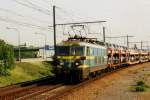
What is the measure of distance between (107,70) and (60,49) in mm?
14513

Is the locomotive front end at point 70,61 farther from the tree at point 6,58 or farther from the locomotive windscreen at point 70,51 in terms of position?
the tree at point 6,58

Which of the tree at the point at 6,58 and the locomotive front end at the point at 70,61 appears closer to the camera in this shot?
the locomotive front end at the point at 70,61

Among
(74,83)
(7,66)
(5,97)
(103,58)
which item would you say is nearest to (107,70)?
(103,58)

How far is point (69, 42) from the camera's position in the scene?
88.3 feet

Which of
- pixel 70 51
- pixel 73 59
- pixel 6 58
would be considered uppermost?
pixel 70 51

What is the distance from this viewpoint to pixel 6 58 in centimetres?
3544

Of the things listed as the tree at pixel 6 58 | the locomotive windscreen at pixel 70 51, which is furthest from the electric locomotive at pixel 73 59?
the tree at pixel 6 58

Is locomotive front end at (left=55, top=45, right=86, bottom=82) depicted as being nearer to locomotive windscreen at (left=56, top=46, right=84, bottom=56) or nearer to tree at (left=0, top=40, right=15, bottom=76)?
locomotive windscreen at (left=56, top=46, right=84, bottom=56)

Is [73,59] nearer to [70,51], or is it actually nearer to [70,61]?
[70,61]

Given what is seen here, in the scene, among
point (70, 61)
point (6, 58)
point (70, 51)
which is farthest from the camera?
point (6, 58)

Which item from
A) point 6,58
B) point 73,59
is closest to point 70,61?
point 73,59

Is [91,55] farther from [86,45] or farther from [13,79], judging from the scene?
[13,79]

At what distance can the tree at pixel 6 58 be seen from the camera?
3450 cm

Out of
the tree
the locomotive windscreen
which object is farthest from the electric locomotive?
the tree
